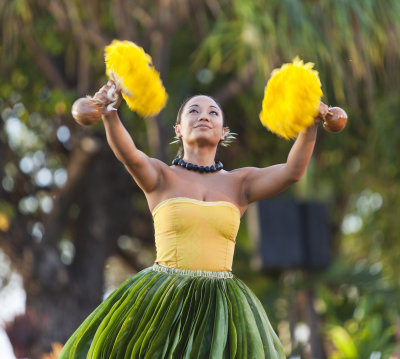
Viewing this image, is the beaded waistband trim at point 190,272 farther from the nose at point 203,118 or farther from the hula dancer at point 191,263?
the nose at point 203,118

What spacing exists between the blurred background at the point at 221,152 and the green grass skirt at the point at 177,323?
2958 mm

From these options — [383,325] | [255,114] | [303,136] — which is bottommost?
[383,325]

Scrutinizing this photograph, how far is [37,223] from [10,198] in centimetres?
38

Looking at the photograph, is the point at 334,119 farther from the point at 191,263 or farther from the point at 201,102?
the point at 191,263

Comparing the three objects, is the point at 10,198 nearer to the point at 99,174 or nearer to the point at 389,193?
the point at 99,174

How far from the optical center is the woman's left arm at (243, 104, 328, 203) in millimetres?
2467

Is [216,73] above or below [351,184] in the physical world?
above

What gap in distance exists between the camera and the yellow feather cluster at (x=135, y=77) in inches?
95.2

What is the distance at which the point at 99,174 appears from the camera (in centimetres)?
805

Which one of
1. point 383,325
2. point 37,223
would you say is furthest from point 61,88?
point 383,325

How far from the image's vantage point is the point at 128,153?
242cm

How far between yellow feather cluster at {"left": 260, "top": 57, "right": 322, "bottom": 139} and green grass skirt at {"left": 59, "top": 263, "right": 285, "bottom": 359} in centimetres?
51

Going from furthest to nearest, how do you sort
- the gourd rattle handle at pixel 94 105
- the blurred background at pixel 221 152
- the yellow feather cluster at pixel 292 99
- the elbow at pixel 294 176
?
the blurred background at pixel 221 152 → the elbow at pixel 294 176 → the yellow feather cluster at pixel 292 99 → the gourd rattle handle at pixel 94 105

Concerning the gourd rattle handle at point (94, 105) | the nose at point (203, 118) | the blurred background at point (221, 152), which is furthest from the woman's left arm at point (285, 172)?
the blurred background at point (221, 152)
